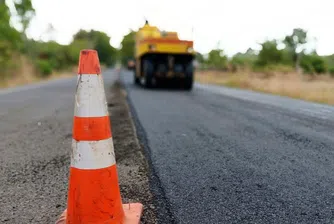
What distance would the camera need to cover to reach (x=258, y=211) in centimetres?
208

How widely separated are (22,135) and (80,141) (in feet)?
10.1

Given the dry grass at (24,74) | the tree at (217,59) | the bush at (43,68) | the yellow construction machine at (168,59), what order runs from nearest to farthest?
the yellow construction machine at (168,59) → the dry grass at (24,74) → the bush at (43,68) → the tree at (217,59)

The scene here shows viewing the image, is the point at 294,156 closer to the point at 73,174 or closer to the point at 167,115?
the point at 73,174

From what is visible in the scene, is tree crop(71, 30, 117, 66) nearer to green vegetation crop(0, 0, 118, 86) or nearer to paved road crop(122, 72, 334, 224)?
green vegetation crop(0, 0, 118, 86)

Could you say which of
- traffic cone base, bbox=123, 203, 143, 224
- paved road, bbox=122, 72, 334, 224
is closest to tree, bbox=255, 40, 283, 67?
paved road, bbox=122, 72, 334, 224

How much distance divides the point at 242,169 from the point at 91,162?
1549 mm

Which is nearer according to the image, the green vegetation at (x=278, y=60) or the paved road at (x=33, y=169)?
the paved road at (x=33, y=169)

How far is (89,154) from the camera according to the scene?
184 cm

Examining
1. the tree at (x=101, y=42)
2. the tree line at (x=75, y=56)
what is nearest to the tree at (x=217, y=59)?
the tree line at (x=75, y=56)

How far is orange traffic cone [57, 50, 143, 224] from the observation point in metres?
1.84

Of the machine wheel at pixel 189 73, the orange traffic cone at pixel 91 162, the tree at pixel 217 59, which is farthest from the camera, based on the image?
the tree at pixel 217 59

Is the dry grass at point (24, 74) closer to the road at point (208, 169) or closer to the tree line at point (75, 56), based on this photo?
the tree line at point (75, 56)

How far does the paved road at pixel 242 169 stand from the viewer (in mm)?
2094

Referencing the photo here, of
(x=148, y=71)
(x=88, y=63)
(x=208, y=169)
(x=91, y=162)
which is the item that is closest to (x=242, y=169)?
(x=208, y=169)
